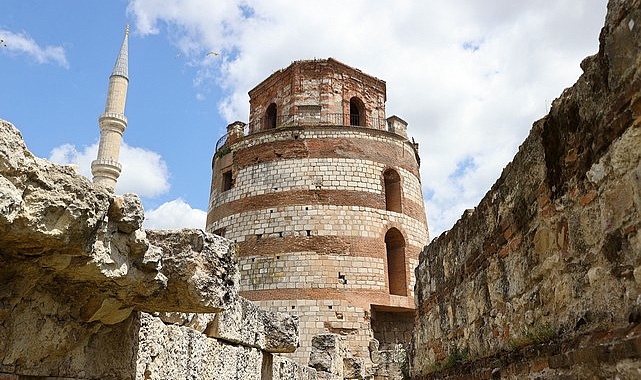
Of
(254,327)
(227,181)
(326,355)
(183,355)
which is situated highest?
(227,181)

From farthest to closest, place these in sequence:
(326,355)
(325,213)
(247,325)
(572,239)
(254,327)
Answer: (325,213) < (326,355) < (254,327) < (247,325) < (572,239)

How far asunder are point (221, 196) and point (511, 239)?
1671cm

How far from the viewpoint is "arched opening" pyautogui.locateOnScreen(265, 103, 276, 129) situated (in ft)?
73.8

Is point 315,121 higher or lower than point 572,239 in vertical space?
higher

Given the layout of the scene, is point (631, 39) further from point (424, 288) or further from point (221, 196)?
point (221, 196)

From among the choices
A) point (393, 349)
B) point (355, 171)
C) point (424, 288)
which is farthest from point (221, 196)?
point (424, 288)

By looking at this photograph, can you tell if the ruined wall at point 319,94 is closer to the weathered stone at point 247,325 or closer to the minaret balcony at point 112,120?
the minaret balcony at point 112,120

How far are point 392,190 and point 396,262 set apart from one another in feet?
8.51

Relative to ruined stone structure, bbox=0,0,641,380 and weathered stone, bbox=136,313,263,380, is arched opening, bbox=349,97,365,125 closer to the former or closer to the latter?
ruined stone structure, bbox=0,0,641,380

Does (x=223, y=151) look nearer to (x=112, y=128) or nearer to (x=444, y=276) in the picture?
(x=112, y=128)

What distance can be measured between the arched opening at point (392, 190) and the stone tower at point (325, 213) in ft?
0.12

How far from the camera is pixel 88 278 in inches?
103

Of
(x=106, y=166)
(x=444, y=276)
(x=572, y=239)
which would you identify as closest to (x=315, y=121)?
(x=106, y=166)

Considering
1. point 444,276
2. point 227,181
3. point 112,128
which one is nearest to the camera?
point 444,276
